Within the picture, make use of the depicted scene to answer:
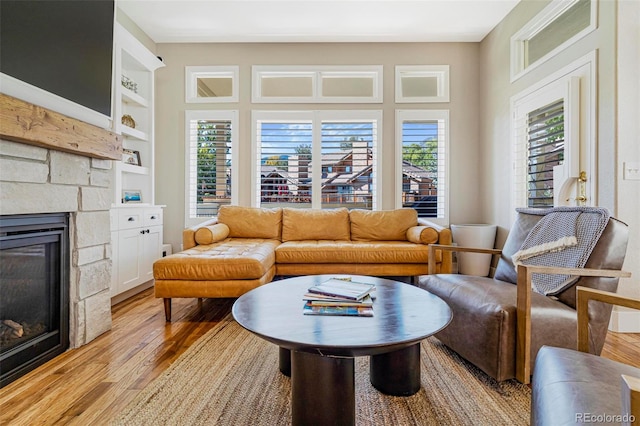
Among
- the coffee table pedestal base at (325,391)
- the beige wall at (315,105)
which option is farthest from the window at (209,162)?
the coffee table pedestal base at (325,391)

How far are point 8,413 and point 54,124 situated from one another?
4.64 feet

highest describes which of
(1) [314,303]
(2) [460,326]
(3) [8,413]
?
(1) [314,303]

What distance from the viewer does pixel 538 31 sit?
3.13 m

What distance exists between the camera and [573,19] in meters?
2.66

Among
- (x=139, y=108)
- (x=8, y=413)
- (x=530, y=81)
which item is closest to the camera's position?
(x=8, y=413)

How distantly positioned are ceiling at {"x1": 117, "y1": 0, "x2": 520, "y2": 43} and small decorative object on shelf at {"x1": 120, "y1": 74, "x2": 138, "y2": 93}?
76 centimetres

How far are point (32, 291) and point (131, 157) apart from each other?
6.77ft

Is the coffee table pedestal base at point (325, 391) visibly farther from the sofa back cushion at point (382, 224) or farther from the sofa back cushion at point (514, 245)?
the sofa back cushion at point (382, 224)

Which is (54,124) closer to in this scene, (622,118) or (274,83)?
(274,83)

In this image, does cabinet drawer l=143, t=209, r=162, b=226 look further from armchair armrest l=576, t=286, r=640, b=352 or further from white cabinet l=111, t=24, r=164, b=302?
armchair armrest l=576, t=286, r=640, b=352

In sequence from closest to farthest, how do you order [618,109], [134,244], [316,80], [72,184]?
[72,184]
[618,109]
[134,244]
[316,80]

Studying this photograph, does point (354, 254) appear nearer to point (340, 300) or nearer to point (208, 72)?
point (340, 300)

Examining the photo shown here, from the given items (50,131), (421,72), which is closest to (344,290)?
(50,131)

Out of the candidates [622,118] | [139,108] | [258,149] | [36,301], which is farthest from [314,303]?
[139,108]
